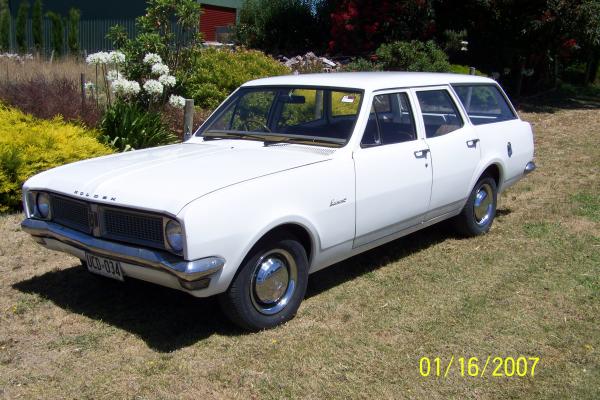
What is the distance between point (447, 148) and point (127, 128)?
4.54 meters

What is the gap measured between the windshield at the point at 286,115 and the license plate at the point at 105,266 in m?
1.60

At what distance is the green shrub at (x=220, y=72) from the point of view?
11.9 m

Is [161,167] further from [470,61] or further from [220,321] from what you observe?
[470,61]

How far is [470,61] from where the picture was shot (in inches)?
741

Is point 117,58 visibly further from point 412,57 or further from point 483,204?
point 412,57

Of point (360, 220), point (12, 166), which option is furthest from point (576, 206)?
point (12, 166)

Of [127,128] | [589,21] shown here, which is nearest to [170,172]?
[127,128]

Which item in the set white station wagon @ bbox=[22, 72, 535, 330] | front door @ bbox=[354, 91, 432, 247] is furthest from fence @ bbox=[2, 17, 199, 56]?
front door @ bbox=[354, 91, 432, 247]

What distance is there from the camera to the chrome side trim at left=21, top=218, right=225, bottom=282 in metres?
3.98

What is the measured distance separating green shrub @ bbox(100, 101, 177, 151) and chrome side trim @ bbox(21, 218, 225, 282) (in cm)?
408

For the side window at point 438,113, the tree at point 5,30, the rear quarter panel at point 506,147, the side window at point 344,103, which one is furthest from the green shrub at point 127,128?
the tree at point 5,30

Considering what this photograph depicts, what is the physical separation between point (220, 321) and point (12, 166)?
3.57 metres

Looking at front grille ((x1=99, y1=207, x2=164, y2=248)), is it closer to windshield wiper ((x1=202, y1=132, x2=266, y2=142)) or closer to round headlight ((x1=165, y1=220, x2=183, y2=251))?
round headlight ((x1=165, y1=220, x2=183, y2=251))

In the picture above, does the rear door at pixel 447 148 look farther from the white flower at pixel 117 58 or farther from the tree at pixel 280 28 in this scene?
the tree at pixel 280 28
